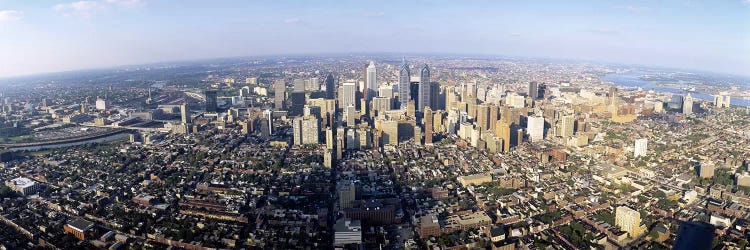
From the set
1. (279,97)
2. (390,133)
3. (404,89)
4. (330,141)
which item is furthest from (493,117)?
(279,97)

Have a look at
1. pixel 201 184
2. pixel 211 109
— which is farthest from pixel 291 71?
pixel 201 184

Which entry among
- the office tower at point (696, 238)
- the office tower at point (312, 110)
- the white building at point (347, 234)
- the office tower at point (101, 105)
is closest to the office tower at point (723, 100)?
the office tower at point (312, 110)

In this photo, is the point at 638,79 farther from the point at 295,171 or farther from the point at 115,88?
the point at 115,88

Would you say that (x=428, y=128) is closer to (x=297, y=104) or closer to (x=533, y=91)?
(x=297, y=104)

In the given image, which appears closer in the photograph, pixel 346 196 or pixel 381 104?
pixel 346 196

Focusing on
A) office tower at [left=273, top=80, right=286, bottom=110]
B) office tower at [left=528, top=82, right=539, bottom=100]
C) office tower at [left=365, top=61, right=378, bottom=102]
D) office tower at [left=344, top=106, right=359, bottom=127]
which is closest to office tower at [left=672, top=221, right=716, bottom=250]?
office tower at [left=344, top=106, right=359, bottom=127]

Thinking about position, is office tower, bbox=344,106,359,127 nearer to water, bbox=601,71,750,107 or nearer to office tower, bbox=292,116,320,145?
office tower, bbox=292,116,320,145
